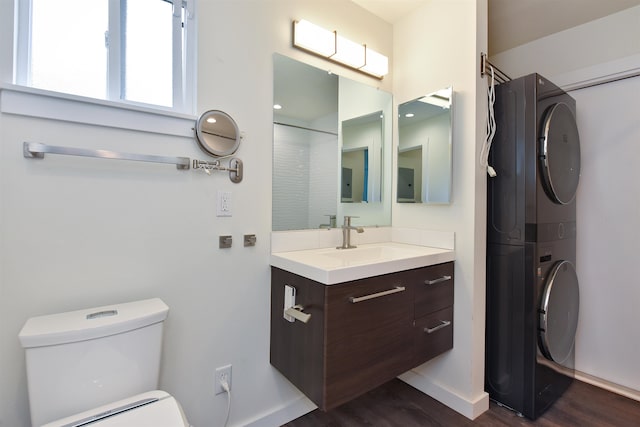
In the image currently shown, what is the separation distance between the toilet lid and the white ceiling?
7.45 ft

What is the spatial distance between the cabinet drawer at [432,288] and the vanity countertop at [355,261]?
0.04 meters

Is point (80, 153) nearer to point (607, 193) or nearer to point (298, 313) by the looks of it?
point (298, 313)

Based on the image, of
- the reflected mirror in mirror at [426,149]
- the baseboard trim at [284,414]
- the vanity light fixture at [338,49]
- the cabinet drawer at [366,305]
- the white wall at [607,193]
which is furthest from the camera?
the white wall at [607,193]

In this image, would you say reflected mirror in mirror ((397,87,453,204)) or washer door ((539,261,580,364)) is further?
reflected mirror in mirror ((397,87,453,204))

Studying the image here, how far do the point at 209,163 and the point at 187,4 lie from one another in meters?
0.73

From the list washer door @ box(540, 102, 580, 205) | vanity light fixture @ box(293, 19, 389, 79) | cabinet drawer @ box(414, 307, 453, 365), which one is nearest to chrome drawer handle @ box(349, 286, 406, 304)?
cabinet drawer @ box(414, 307, 453, 365)

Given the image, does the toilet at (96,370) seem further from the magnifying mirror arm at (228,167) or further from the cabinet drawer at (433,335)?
the cabinet drawer at (433,335)

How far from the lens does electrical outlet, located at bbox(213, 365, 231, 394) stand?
56.2 inches

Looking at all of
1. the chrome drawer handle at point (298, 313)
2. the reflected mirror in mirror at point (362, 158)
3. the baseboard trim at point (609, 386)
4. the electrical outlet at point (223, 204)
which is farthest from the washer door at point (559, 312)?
the electrical outlet at point (223, 204)

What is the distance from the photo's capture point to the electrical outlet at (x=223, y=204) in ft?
4.66

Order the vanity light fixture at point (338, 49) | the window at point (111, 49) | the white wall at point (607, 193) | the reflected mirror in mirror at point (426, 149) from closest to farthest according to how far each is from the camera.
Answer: the window at point (111, 49), the vanity light fixture at point (338, 49), the reflected mirror in mirror at point (426, 149), the white wall at point (607, 193)

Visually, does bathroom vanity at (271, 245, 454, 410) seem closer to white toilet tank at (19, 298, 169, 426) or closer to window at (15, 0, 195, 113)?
white toilet tank at (19, 298, 169, 426)

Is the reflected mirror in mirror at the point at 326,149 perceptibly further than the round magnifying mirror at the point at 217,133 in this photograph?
Yes

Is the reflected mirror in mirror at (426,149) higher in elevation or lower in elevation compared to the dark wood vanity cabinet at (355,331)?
higher
